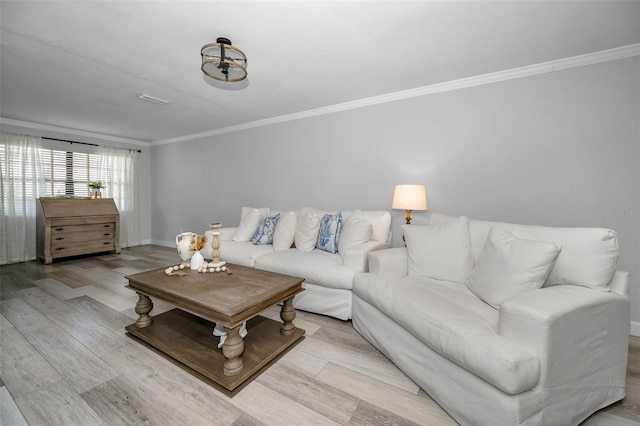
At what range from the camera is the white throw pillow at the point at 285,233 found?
3021 mm

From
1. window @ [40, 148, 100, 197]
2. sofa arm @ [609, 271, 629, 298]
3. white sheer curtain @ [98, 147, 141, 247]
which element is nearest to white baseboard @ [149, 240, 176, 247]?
white sheer curtain @ [98, 147, 141, 247]

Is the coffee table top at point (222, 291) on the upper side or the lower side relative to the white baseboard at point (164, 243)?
upper

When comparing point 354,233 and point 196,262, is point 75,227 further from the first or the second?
point 354,233

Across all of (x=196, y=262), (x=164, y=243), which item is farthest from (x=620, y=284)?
(x=164, y=243)

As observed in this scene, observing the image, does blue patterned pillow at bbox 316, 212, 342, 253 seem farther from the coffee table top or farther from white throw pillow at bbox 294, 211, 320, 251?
the coffee table top

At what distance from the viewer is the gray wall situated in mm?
2125

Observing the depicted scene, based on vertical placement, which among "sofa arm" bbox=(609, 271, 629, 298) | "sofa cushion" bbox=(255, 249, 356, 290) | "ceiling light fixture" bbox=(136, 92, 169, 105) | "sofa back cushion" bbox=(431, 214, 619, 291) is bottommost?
"sofa cushion" bbox=(255, 249, 356, 290)

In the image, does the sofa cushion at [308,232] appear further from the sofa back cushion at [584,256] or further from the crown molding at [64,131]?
the crown molding at [64,131]

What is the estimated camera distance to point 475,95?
2.66 m

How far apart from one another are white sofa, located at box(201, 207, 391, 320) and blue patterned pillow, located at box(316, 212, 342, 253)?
0.03m

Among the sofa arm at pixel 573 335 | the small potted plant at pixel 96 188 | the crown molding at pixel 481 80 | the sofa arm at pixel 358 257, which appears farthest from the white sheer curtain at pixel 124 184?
the sofa arm at pixel 573 335

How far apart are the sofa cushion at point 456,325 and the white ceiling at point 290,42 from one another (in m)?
1.85

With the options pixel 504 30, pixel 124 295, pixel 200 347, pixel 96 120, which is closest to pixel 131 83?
pixel 96 120

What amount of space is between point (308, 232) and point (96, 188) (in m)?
4.63
